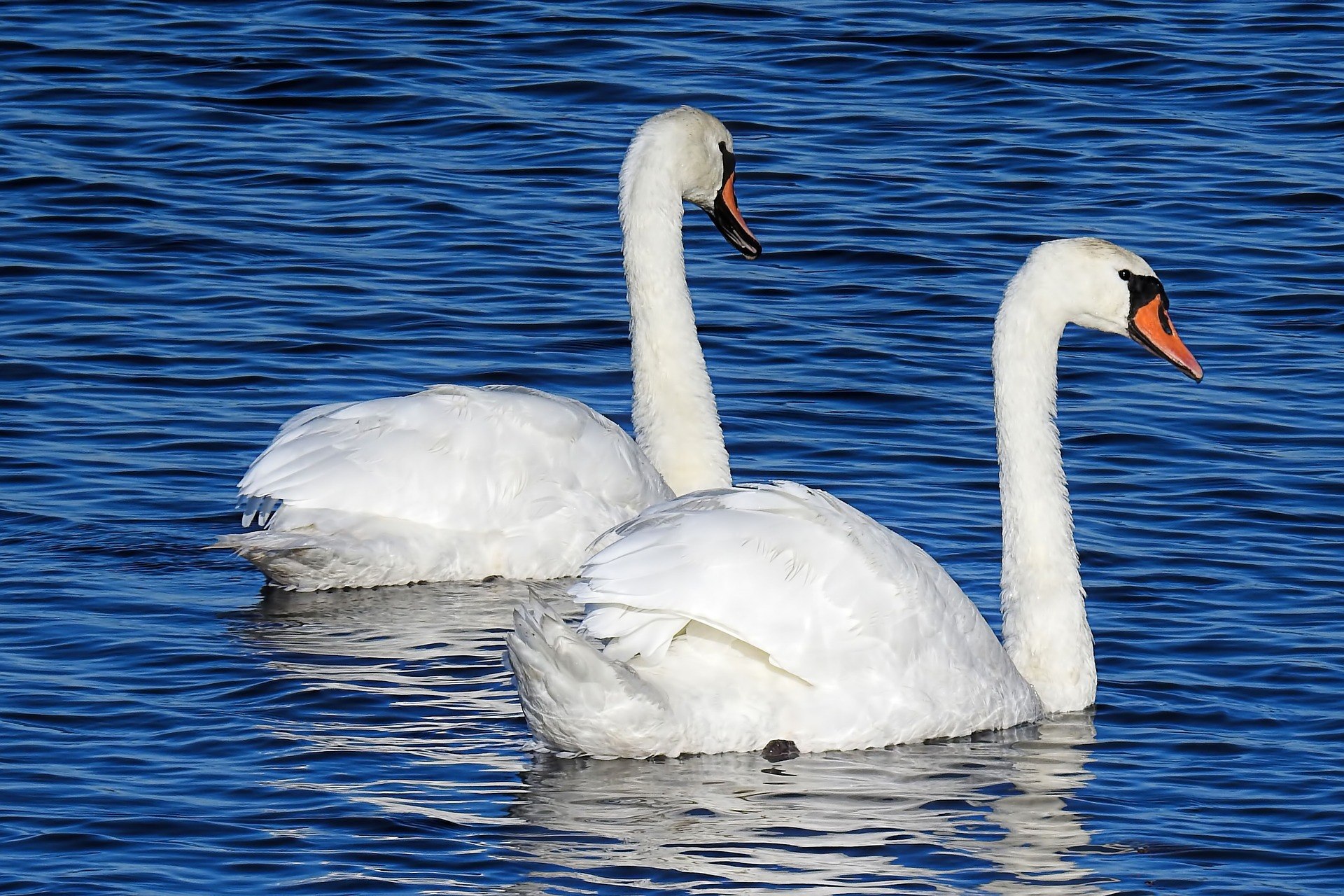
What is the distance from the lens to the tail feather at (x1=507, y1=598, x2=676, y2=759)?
6.99m

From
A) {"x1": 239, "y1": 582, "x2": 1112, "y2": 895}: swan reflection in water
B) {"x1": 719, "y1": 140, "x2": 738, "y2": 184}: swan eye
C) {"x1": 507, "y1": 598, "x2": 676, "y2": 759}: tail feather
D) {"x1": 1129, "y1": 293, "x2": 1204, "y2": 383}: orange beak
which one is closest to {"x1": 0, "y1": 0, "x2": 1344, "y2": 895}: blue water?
{"x1": 239, "y1": 582, "x2": 1112, "y2": 895}: swan reflection in water

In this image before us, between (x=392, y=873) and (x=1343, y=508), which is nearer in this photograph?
(x=392, y=873)

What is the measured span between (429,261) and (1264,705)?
22.5 ft

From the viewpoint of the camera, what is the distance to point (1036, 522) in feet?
27.8

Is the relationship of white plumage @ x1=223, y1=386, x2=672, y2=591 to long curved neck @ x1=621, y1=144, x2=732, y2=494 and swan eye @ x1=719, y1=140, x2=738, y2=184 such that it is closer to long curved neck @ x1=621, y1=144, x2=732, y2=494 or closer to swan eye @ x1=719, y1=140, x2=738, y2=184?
long curved neck @ x1=621, y1=144, x2=732, y2=494

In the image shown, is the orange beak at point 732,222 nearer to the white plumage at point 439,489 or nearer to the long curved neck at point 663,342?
the long curved neck at point 663,342

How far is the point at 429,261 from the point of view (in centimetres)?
1404

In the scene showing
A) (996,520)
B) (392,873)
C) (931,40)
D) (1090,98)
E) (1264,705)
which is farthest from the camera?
(931,40)

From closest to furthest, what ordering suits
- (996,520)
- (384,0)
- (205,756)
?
(205,756) < (996,520) < (384,0)

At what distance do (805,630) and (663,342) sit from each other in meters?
3.32

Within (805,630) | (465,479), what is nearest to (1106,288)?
(805,630)

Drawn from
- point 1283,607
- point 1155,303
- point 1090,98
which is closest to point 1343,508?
point 1283,607

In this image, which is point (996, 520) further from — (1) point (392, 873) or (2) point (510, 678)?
(1) point (392, 873)

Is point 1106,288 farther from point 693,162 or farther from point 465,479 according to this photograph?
point 693,162
